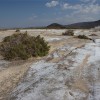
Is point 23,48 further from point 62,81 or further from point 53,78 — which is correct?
point 62,81

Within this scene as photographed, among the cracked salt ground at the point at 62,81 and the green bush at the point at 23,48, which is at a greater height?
the green bush at the point at 23,48

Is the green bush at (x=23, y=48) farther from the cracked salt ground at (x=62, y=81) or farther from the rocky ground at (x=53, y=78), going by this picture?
the cracked salt ground at (x=62, y=81)

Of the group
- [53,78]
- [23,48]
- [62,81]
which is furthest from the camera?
[23,48]

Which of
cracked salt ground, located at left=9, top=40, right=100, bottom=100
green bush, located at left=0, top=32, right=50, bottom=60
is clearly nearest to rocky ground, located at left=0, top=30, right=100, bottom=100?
cracked salt ground, located at left=9, top=40, right=100, bottom=100

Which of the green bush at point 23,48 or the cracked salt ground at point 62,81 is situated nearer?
the cracked salt ground at point 62,81

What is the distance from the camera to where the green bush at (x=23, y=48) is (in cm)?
1443

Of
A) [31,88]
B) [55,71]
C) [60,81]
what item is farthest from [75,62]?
[31,88]

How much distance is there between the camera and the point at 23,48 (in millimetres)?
15023

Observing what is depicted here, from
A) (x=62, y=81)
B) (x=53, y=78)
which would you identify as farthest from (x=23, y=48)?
(x=62, y=81)

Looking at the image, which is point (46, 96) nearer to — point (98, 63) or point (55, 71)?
point (55, 71)

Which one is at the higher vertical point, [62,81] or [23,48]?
[23,48]

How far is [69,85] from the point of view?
948cm

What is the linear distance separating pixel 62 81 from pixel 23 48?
5519 mm

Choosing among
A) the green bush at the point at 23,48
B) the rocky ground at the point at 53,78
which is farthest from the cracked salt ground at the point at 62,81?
the green bush at the point at 23,48
